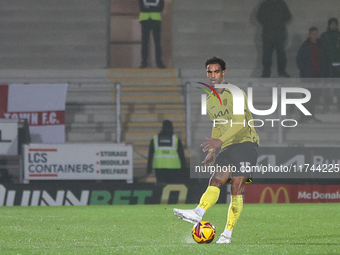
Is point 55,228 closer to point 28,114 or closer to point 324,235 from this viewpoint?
point 324,235

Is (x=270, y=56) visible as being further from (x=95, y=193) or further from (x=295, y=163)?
(x=95, y=193)

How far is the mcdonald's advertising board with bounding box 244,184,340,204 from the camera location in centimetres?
1299

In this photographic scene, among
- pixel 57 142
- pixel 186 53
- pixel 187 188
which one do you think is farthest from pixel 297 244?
pixel 186 53

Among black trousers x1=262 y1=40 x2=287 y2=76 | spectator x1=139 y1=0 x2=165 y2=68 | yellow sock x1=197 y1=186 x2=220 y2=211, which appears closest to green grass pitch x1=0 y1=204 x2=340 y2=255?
yellow sock x1=197 y1=186 x2=220 y2=211

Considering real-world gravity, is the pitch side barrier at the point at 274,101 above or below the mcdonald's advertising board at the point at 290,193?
above

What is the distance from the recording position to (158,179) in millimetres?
13164

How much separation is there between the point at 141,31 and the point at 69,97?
2.32 metres

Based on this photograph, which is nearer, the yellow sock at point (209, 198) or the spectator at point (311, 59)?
the yellow sock at point (209, 198)

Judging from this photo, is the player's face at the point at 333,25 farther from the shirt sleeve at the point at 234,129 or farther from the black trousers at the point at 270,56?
the shirt sleeve at the point at 234,129

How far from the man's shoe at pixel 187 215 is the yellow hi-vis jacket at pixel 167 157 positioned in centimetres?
717

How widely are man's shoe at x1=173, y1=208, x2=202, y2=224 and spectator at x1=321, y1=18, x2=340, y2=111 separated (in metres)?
9.29

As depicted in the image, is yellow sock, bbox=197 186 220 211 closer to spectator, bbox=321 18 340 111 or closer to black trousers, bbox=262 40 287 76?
spectator, bbox=321 18 340 111

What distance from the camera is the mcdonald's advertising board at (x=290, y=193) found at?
42.6ft

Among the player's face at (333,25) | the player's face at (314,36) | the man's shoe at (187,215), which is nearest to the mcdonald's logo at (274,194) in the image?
the player's face at (314,36)
